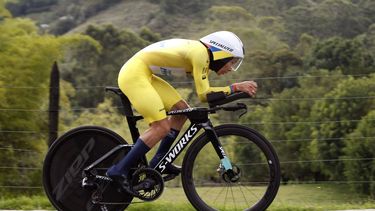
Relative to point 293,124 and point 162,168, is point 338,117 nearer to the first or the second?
point 293,124

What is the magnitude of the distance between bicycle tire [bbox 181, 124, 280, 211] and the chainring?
22cm

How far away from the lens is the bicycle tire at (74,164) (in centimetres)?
534

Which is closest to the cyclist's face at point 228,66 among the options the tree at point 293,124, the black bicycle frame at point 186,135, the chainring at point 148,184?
the black bicycle frame at point 186,135

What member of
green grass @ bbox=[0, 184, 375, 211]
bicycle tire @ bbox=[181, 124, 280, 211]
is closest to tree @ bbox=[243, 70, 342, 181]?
green grass @ bbox=[0, 184, 375, 211]

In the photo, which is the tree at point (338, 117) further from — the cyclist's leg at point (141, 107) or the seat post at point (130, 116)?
the cyclist's leg at point (141, 107)

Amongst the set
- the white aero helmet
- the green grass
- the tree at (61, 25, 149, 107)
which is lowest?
the tree at (61, 25, 149, 107)

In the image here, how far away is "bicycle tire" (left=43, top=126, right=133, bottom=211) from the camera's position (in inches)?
210

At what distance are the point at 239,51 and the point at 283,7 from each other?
231 feet

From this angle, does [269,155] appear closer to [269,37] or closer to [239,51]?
[239,51]

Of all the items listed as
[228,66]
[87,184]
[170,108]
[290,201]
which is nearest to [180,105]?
[170,108]

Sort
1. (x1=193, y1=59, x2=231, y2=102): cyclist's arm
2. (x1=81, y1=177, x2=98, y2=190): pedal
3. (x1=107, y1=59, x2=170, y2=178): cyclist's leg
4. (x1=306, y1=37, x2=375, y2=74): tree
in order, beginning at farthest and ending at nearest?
(x1=306, y1=37, x2=375, y2=74): tree → (x1=81, y1=177, x2=98, y2=190): pedal → (x1=107, y1=59, x2=170, y2=178): cyclist's leg → (x1=193, y1=59, x2=231, y2=102): cyclist's arm

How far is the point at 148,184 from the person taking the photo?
201 inches

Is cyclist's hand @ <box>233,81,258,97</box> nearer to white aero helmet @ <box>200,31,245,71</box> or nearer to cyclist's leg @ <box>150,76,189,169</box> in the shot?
white aero helmet @ <box>200,31,245,71</box>

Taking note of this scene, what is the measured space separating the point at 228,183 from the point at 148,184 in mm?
702
